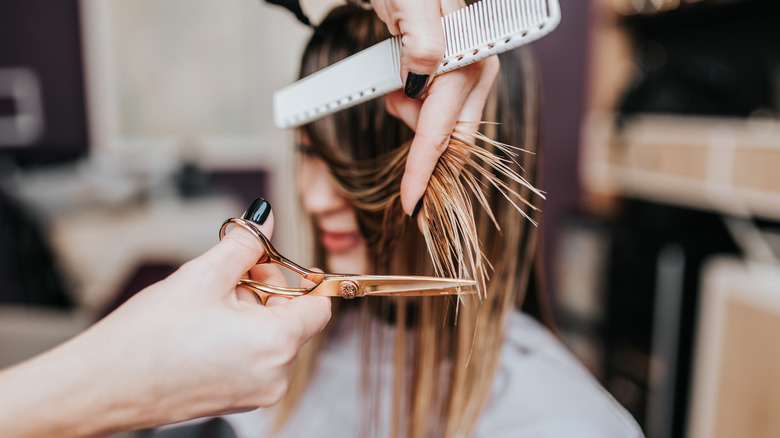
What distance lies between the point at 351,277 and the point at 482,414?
37 centimetres

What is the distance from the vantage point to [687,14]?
175cm

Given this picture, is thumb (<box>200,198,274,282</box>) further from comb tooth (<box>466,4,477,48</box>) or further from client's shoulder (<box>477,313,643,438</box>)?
client's shoulder (<box>477,313,643,438</box>)

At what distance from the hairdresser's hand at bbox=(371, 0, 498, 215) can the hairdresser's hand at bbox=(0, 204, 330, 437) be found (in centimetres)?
15

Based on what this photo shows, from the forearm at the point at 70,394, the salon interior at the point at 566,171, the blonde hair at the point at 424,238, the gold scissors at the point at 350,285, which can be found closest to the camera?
the forearm at the point at 70,394

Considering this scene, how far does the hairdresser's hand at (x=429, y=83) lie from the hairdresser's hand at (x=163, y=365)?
149mm

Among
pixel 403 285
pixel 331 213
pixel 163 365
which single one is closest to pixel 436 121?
pixel 403 285

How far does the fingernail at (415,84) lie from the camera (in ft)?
1.12

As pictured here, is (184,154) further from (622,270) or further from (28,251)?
(622,270)

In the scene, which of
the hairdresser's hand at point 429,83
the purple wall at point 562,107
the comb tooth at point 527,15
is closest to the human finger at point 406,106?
the hairdresser's hand at point 429,83

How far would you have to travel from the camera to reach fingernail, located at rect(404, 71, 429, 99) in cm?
34

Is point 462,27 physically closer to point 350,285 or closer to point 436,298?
point 350,285

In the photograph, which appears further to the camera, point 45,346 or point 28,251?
point 28,251

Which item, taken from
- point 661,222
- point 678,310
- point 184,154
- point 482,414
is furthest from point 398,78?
point 184,154

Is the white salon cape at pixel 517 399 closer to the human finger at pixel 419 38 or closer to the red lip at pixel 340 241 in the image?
the red lip at pixel 340 241
